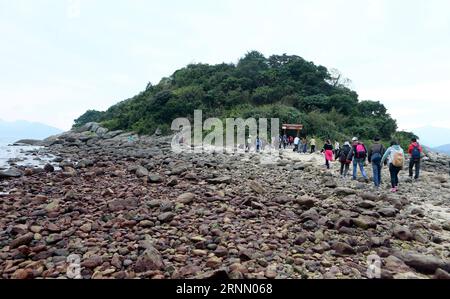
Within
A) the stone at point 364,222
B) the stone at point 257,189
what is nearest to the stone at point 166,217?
the stone at point 257,189

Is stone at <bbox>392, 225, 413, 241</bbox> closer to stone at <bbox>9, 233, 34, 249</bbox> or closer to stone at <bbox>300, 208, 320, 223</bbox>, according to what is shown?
stone at <bbox>300, 208, 320, 223</bbox>

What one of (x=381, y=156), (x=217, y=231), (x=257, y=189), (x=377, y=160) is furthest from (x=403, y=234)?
(x=381, y=156)

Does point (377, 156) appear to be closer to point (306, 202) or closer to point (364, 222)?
point (306, 202)

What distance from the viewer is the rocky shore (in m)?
3.85

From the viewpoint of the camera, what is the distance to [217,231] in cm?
489

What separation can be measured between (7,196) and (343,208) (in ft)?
28.8

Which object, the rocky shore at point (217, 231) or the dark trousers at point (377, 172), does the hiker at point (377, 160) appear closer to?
the dark trousers at point (377, 172)

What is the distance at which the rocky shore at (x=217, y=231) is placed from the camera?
12.6 ft

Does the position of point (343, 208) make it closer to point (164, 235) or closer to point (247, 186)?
point (247, 186)

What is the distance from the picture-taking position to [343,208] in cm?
644

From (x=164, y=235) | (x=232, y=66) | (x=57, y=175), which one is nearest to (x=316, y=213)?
(x=164, y=235)

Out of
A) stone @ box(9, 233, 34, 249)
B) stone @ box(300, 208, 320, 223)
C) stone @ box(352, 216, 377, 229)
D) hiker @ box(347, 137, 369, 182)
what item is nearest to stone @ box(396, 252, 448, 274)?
stone @ box(352, 216, 377, 229)

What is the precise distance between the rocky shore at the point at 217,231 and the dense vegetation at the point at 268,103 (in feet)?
75.4
